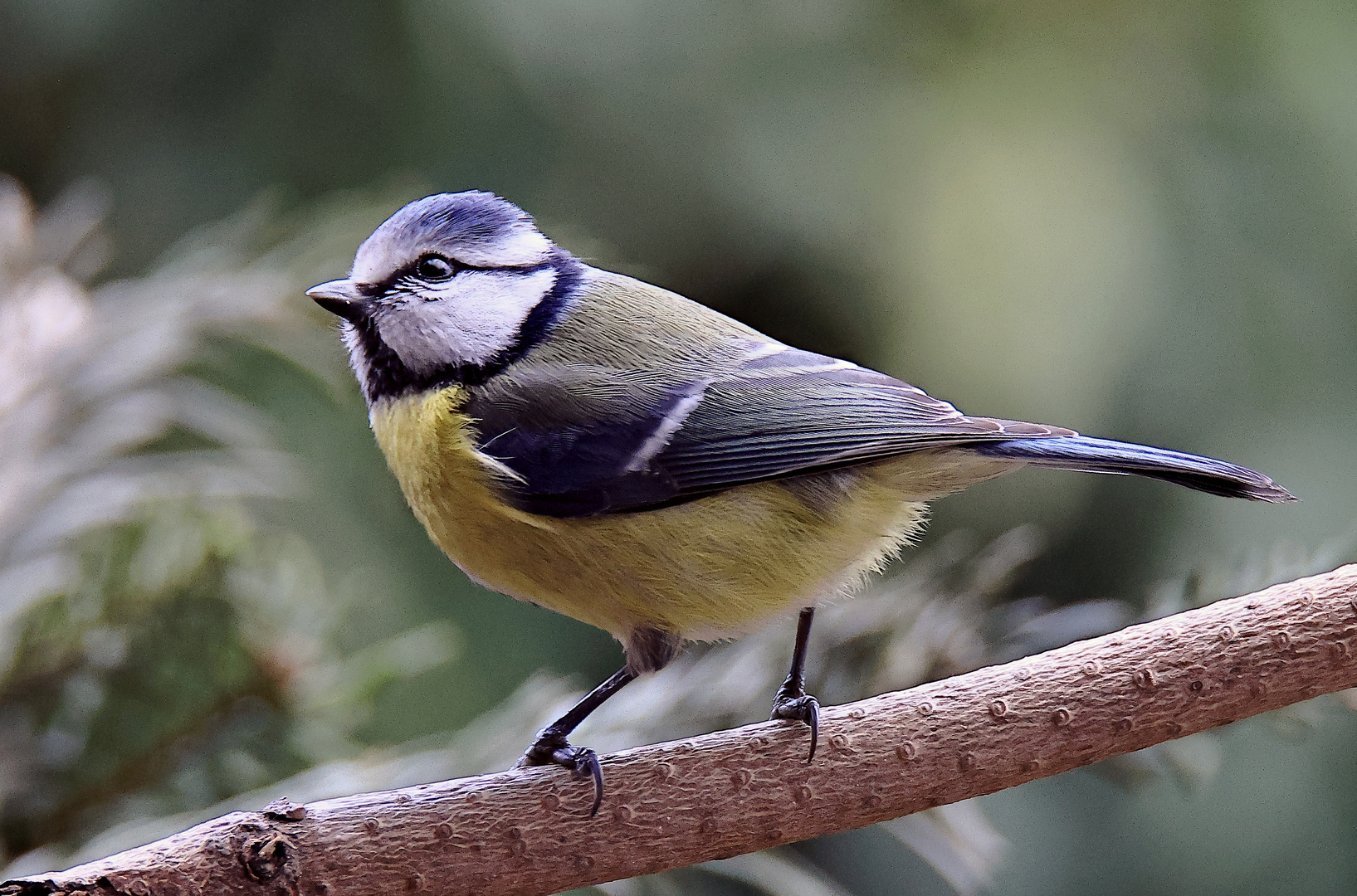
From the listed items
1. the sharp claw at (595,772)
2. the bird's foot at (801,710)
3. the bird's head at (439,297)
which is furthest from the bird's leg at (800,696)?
the bird's head at (439,297)

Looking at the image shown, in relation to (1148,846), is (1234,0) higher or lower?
higher

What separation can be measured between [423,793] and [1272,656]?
0.43 meters

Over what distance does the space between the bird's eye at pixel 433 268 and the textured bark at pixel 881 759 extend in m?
A: 0.28

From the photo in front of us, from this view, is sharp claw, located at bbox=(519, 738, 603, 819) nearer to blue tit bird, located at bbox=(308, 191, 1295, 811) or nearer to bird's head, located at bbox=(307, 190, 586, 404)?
blue tit bird, located at bbox=(308, 191, 1295, 811)

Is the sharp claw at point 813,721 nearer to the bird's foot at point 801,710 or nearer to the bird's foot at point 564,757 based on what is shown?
the bird's foot at point 801,710

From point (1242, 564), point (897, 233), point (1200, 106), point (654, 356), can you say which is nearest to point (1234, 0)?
point (1200, 106)

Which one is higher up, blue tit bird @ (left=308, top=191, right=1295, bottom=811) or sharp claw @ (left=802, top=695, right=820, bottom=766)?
blue tit bird @ (left=308, top=191, right=1295, bottom=811)

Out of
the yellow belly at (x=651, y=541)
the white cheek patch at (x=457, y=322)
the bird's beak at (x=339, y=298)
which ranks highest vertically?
the bird's beak at (x=339, y=298)

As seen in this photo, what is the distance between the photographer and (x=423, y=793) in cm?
63

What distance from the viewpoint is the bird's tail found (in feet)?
2.10

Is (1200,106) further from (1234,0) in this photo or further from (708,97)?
(708,97)

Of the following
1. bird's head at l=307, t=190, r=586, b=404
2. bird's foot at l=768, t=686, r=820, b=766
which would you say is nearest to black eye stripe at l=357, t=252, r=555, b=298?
bird's head at l=307, t=190, r=586, b=404

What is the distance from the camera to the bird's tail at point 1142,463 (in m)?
0.64

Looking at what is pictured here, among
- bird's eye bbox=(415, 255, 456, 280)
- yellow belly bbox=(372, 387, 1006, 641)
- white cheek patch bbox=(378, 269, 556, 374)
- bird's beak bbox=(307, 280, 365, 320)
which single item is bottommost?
yellow belly bbox=(372, 387, 1006, 641)
